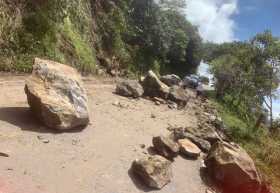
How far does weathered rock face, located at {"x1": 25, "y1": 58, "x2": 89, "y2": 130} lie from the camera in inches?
355

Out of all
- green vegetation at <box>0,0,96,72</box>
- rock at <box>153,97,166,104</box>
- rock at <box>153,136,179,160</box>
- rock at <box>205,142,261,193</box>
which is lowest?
rock at <box>205,142,261,193</box>

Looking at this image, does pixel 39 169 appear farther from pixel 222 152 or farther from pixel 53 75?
pixel 222 152

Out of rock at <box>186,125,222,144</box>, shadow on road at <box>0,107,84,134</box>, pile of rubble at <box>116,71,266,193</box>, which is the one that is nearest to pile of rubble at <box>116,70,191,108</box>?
pile of rubble at <box>116,71,266,193</box>

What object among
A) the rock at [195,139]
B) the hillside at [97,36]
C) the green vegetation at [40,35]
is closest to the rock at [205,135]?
the rock at [195,139]

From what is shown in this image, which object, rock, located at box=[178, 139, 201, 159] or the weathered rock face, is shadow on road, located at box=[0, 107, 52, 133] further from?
rock, located at box=[178, 139, 201, 159]

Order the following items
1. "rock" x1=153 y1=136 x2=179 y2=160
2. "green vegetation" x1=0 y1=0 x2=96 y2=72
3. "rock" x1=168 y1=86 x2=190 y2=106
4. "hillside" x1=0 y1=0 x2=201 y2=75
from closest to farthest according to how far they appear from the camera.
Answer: "rock" x1=153 y1=136 x2=179 y2=160
"green vegetation" x1=0 y1=0 x2=96 y2=72
"hillside" x1=0 y1=0 x2=201 y2=75
"rock" x1=168 y1=86 x2=190 y2=106

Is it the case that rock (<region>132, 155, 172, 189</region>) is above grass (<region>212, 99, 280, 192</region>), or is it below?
above

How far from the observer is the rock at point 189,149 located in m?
10.8

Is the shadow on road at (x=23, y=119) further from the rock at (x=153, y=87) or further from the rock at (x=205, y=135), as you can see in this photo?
Result: the rock at (x=153, y=87)

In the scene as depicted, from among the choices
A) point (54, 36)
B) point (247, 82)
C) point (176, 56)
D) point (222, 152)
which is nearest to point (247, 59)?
point (247, 82)

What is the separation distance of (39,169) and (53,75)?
3203 mm

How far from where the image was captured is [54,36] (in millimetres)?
16312

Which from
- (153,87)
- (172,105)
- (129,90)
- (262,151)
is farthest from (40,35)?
(262,151)

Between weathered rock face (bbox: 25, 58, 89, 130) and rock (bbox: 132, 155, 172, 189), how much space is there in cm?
204
